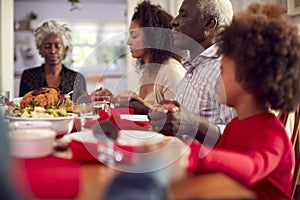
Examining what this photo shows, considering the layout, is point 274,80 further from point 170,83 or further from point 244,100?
point 170,83

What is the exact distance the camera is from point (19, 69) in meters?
5.23

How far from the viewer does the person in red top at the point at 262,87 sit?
2.27 feet

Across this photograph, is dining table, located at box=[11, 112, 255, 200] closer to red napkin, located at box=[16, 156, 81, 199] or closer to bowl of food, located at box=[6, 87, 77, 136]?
red napkin, located at box=[16, 156, 81, 199]

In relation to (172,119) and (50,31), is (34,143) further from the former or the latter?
(50,31)

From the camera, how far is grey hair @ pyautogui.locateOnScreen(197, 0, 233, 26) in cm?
164

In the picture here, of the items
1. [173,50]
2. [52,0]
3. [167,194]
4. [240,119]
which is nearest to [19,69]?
[52,0]

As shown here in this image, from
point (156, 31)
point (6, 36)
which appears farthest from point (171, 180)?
point (6, 36)

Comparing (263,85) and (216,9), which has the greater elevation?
(216,9)

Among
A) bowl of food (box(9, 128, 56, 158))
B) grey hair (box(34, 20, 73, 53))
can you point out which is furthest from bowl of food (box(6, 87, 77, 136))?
grey hair (box(34, 20, 73, 53))

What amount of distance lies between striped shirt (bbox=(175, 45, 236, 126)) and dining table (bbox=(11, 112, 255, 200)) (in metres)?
0.71

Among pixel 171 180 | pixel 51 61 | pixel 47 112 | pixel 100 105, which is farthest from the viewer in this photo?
pixel 51 61

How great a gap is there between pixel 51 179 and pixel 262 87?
1.63ft

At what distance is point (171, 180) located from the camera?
1.46 feet

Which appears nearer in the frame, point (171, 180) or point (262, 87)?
point (171, 180)
